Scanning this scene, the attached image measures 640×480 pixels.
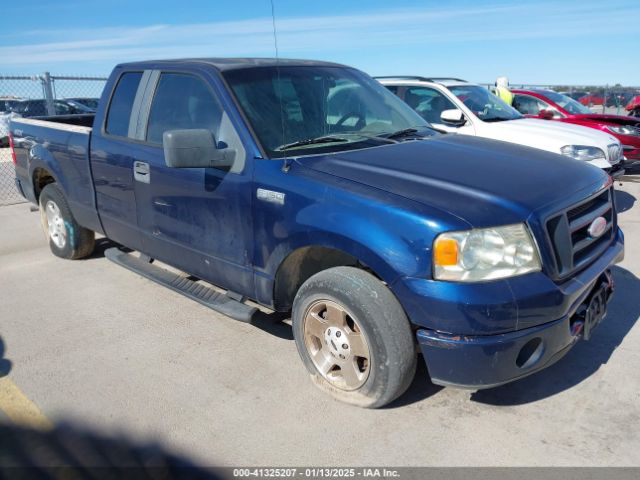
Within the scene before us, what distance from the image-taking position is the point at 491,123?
24.6 feet

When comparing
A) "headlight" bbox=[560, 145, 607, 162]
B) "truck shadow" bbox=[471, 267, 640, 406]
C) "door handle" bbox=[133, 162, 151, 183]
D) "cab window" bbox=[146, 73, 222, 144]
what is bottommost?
"truck shadow" bbox=[471, 267, 640, 406]

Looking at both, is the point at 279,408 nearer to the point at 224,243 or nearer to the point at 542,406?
the point at 224,243

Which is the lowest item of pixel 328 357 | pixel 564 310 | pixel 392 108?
pixel 328 357

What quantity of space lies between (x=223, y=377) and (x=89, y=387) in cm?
80

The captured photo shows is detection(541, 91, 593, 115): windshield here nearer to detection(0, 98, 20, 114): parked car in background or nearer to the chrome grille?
the chrome grille

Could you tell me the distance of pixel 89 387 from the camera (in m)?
3.43

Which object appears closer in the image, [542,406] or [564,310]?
[564,310]

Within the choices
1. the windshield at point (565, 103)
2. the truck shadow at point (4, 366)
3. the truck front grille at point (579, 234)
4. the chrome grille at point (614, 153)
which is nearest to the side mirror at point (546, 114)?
the windshield at point (565, 103)

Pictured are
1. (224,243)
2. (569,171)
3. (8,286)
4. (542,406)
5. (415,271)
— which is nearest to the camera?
(415,271)

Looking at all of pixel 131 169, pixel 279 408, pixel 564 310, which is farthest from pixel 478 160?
pixel 131 169

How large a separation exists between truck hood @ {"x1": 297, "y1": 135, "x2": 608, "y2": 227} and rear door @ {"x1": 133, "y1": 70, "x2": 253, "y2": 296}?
1.84 ft

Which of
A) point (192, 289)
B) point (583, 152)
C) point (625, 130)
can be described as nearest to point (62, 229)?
point (192, 289)

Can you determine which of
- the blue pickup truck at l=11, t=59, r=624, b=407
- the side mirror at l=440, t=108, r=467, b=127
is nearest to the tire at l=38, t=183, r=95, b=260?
the blue pickup truck at l=11, t=59, r=624, b=407

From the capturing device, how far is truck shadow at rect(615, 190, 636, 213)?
776cm
